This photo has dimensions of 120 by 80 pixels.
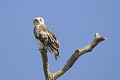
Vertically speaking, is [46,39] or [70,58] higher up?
[46,39]

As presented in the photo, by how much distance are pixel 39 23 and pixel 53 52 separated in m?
2.54

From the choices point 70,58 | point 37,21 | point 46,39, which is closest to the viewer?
point 70,58

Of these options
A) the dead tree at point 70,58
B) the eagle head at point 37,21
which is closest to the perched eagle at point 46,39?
the eagle head at point 37,21

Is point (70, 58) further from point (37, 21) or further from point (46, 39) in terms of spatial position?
point (37, 21)

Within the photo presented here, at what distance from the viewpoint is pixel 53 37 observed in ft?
33.1

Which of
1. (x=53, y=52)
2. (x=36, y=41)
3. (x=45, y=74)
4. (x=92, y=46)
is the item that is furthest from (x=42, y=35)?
(x=92, y=46)

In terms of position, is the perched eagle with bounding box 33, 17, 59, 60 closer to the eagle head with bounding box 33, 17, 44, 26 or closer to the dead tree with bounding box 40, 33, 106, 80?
the eagle head with bounding box 33, 17, 44, 26

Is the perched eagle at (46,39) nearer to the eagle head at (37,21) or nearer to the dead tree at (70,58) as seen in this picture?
the eagle head at (37,21)

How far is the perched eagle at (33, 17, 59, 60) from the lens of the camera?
9555 millimetres

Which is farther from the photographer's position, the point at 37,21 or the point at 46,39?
the point at 37,21

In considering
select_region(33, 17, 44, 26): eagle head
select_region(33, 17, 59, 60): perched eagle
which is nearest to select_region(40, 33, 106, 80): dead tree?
select_region(33, 17, 59, 60): perched eagle

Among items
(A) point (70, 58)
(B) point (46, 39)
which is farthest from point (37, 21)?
(A) point (70, 58)

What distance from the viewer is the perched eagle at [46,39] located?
955cm

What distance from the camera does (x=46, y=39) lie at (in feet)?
32.7
